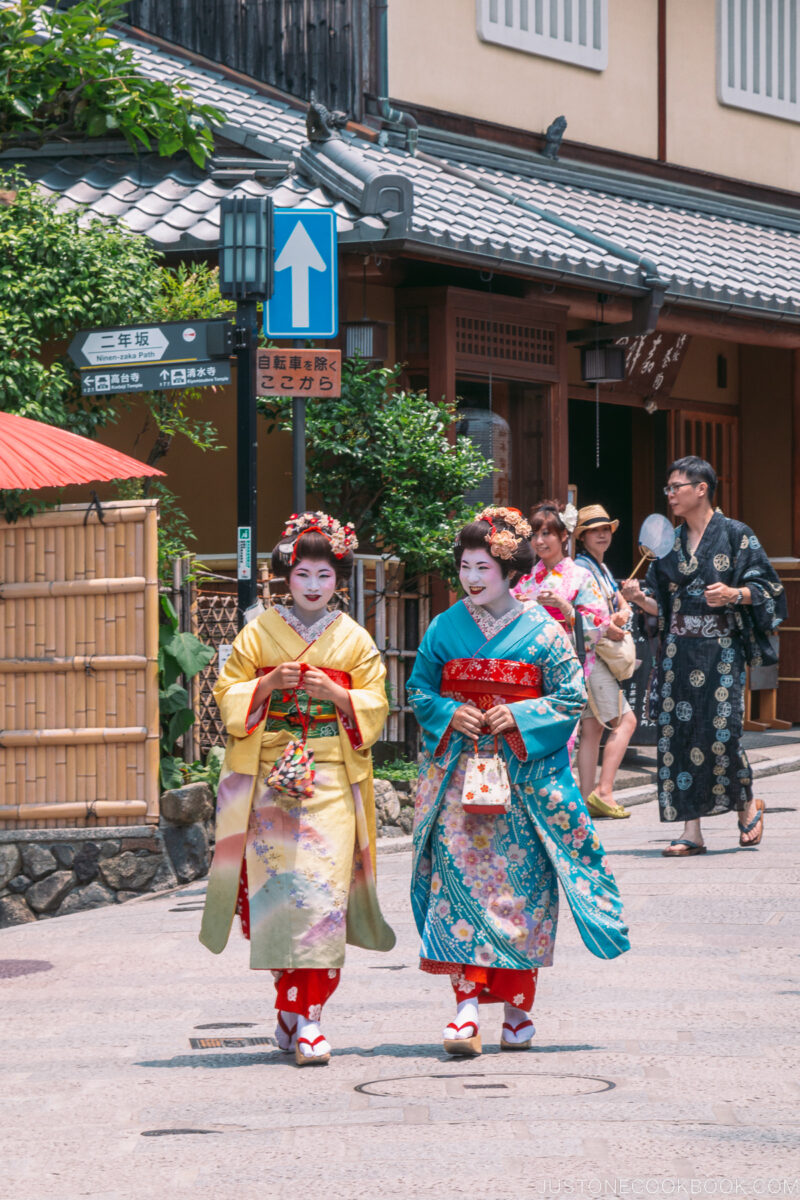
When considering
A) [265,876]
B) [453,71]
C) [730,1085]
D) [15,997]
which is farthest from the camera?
[453,71]

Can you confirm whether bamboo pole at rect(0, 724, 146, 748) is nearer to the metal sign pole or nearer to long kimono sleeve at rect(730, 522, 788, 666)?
the metal sign pole

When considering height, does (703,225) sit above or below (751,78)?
below

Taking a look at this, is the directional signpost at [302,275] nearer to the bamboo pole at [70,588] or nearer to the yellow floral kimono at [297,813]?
the bamboo pole at [70,588]

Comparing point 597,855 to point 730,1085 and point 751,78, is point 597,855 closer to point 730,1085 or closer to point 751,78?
point 730,1085

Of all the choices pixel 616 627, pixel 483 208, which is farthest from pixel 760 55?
pixel 616 627

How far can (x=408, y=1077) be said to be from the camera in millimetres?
5418

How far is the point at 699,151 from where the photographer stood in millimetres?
17953

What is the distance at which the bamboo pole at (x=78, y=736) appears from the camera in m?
9.49

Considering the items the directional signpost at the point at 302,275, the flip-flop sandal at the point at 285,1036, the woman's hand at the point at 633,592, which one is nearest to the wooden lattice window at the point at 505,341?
the woman's hand at the point at 633,592

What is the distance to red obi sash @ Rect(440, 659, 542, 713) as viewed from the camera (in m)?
5.93

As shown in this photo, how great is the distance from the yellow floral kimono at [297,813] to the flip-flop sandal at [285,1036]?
0.25m

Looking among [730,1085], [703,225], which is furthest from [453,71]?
[730,1085]

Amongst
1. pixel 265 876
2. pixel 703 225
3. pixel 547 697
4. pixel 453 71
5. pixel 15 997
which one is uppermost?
pixel 453 71

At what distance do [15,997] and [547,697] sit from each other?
2.65m
